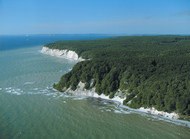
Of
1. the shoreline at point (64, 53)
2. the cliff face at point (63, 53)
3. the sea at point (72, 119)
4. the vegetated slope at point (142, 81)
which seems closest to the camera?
the sea at point (72, 119)

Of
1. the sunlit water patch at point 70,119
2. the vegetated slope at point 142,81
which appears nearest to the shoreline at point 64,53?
the vegetated slope at point 142,81

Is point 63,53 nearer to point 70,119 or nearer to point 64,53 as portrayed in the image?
point 64,53

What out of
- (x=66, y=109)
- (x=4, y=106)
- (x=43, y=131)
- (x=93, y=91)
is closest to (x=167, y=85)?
(x=93, y=91)

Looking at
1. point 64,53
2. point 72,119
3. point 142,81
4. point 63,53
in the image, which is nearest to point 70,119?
point 72,119

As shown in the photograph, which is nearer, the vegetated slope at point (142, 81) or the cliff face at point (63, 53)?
the vegetated slope at point (142, 81)

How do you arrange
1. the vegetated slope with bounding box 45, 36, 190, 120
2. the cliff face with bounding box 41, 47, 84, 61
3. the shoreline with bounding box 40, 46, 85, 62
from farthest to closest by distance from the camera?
1. the cliff face with bounding box 41, 47, 84, 61
2. the shoreline with bounding box 40, 46, 85, 62
3. the vegetated slope with bounding box 45, 36, 190, 120

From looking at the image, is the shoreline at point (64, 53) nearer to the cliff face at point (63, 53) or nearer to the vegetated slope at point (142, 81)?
the cliff face at point (63, 53)

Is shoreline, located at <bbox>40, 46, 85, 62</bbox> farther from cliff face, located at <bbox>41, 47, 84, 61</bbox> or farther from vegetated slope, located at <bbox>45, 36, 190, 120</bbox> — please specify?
vegetated slope, located at <bbox>45, 36, 190, 120</bbox>

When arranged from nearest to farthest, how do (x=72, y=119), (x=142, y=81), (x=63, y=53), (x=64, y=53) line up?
(x=72, y=119) < (x=142, y=81) < (x=64, y=53) < (x=63, y=53)

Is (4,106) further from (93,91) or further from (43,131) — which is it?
(93,91)

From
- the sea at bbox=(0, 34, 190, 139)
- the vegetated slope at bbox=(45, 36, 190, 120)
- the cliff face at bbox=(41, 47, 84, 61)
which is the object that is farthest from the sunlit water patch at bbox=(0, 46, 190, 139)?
the cliff face at bbox=(41, 47, 84, 61)

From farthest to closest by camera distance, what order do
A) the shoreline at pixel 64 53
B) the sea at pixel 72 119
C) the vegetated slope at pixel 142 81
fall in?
the shoreline at pixel 64 53, the vegetated slope at pixel 142 81, the sea at pixel 72 119
